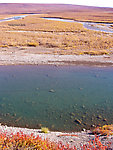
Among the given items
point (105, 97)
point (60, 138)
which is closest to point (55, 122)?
point (60, 138)

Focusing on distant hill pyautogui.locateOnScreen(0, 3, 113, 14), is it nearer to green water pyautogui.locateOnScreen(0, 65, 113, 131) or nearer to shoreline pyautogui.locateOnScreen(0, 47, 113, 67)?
shoreline pyautogui.locateOnScreen(0, 47, 113, 67)

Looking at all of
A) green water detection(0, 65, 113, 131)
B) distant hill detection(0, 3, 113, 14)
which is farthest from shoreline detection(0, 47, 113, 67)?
distant hill detection(0, 3, 113, 14)

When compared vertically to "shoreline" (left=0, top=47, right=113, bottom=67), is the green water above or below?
below

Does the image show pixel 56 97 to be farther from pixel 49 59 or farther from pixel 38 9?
pixel 38 9

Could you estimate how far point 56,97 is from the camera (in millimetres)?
9664

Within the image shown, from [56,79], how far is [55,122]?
16.1 ft

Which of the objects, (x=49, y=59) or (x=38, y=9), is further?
(x=38, y=9)

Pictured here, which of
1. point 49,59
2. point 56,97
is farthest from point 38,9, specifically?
point 56,97

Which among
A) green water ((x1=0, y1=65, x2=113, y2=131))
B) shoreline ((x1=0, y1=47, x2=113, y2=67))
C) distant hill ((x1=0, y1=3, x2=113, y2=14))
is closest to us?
green water ((x1=0, y1=65, x2=113, y2=131))

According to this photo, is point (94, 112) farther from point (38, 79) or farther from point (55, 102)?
point (38, 79)

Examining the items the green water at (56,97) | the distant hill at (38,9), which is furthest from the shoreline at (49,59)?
the distant hill at (38,9)

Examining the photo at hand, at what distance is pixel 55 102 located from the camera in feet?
30.1

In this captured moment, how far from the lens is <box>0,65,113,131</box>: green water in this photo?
25.4 feet

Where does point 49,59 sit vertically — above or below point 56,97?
above
